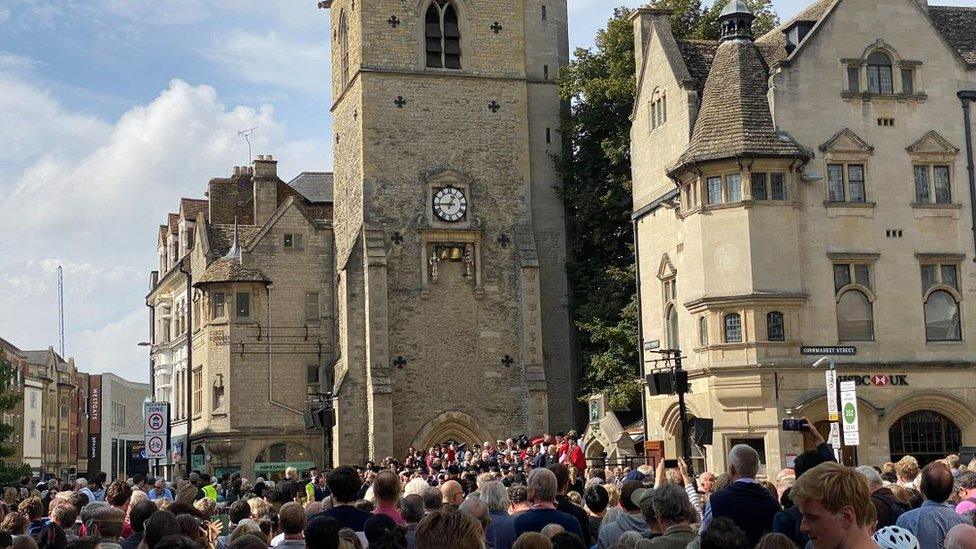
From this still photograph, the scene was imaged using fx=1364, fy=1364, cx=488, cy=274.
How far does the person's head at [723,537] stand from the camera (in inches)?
290

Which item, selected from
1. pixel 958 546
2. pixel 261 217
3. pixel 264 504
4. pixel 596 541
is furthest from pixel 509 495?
pixel 261 217

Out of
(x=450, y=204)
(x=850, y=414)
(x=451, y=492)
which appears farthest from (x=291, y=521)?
(x=450, y=204)

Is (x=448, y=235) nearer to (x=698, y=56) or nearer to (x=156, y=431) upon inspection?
(x=698, y=56)

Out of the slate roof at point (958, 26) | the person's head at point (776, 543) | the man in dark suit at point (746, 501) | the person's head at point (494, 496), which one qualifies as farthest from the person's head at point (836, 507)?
the slate roof at point (958, 26)

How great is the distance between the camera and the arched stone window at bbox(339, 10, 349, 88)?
165 ft

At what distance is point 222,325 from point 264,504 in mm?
39478

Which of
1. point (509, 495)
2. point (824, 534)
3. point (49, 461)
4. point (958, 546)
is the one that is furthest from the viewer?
point (49, 461)

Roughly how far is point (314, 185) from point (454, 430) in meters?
19.9

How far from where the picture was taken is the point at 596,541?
12156 millimetres

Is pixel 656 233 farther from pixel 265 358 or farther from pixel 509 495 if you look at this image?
pixel 509 495

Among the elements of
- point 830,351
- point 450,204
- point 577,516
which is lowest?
point 577,516

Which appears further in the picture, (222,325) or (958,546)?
(222,325)

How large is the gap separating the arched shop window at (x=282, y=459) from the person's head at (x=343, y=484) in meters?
40.7

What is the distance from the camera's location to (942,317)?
113 ft
